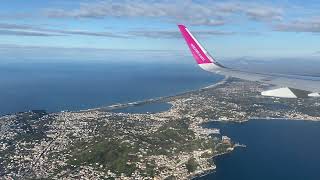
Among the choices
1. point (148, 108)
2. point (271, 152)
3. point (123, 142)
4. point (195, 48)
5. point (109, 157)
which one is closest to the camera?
point (195, 48)

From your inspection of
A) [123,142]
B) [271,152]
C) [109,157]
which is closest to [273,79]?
[109,157]

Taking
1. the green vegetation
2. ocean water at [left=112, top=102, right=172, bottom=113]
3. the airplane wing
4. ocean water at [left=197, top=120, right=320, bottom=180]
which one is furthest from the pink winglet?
ocean water at [left=112, top=102, right=172, bottom=113]

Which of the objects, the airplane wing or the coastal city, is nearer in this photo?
the airplane wing

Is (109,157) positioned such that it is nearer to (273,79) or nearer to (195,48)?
(195,48)

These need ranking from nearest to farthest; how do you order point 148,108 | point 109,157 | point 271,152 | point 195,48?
point 195,48
point 109,157
point 271,152
point 148,108

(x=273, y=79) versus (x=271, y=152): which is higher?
(x=273, y=79)

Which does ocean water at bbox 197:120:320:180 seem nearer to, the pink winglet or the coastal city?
the coastal city

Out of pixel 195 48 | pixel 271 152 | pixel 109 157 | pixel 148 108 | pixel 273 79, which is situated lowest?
pixel 148 108
